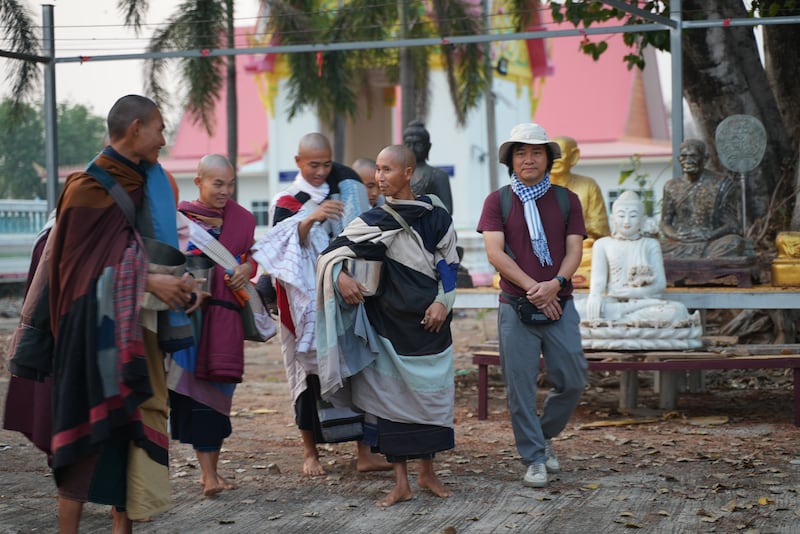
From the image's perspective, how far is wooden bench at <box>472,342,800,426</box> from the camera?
787 centimetres

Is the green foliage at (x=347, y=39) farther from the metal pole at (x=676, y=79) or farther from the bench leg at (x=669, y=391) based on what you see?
the bench leg at (x=669, y=391)

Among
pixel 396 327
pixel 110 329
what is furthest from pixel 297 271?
pixel 110 329

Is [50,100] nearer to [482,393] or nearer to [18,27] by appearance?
[18,27]

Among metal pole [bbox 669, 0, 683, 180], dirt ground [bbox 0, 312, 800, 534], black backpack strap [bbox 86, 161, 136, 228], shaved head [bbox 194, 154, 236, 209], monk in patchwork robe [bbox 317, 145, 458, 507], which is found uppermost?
metal pole [bbox 669, 0, 683, 180]

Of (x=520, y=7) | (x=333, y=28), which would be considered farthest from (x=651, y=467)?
(x=333, y=28)

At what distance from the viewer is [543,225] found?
6.04m

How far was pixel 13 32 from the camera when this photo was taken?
34.5 feet

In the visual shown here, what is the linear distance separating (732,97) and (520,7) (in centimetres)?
481

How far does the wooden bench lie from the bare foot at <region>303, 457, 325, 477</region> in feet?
6.98

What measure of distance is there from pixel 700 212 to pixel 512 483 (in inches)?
174

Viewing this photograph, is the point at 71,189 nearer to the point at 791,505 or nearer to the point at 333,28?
the point at 791,505

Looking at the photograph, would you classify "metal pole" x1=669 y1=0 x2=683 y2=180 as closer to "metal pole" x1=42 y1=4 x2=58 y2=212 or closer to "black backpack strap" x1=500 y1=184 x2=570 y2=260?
"black backpack strap" x1=500 y1=184 x2=570 y2=260

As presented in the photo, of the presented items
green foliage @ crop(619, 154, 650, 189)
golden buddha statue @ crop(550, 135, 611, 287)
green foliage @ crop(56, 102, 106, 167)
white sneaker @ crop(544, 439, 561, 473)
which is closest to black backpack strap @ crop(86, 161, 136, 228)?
white sneaker @ crop(544, 439, 561, 473)

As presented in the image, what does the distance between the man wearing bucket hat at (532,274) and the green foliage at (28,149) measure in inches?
354
